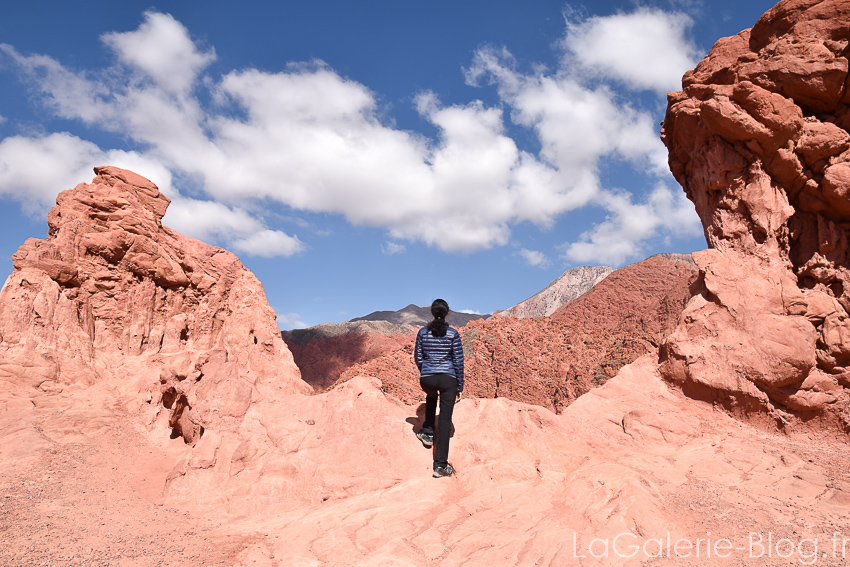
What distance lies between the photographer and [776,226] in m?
6.22

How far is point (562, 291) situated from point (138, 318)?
180 feet

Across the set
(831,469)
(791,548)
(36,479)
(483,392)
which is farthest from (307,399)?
(483,392)

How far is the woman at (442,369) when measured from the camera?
4629mm

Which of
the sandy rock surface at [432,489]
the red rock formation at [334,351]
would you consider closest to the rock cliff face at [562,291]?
the red rock formation at [334,351]

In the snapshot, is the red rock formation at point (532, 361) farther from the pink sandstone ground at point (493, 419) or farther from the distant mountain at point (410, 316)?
the distant mountain at point (410, 316)

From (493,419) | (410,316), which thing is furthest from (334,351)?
(410,316)

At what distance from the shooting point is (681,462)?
465 cm

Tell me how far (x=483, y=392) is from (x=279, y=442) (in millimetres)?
12695

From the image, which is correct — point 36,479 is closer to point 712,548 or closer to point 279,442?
point 279,442

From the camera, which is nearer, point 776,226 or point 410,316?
point 776,226

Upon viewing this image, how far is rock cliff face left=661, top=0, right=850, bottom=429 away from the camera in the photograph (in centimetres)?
543

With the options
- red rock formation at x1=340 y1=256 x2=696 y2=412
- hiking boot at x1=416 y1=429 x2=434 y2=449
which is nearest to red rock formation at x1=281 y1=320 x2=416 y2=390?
red rock formation at x1=340 y1=256 x2=696 y2=412

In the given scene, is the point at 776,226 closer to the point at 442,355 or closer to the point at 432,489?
the point at 442,355

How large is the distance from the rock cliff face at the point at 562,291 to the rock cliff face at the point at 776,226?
4973 centimetres
